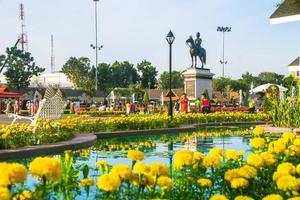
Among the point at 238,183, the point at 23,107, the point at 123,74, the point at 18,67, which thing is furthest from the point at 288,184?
the point at 123,74

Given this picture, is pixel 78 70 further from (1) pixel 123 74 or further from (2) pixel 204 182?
(2) pixel 204 182

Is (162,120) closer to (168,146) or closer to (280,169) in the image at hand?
(168,146)

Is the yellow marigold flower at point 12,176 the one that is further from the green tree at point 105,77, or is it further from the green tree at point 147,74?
the green tree at point 147,74

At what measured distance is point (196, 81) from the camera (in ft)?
123

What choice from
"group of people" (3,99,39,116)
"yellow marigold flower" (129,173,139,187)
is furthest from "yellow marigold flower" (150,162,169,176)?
"group of people" (3,99,39,116)

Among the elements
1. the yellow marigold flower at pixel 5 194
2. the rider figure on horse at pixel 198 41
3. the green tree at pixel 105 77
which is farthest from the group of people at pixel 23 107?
the green tree at pixel 105 77

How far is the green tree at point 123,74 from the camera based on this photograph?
409ft

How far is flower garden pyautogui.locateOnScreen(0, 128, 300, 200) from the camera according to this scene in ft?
9.44

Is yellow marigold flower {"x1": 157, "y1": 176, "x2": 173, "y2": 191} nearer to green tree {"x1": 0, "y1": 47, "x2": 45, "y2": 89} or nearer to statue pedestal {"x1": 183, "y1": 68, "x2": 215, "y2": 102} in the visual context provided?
statue pedestal {"x1": 183, "y1": 68, "x2": 215, "y2": 102}

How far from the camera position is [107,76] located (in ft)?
396

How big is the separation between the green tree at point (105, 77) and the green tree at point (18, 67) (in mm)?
37582

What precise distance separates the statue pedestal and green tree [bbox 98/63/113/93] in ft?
254

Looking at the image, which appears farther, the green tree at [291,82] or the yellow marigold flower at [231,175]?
the green tree at [291,82]

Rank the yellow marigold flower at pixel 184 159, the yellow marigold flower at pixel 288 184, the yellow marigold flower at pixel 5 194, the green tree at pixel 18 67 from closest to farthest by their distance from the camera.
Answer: the yellow marigold flower at pixel 5 194 < the yellow marigold flower at pixel 288 184 < the yellow marigold flower at pixel 184 159 < the green tree at pixel 18 67
